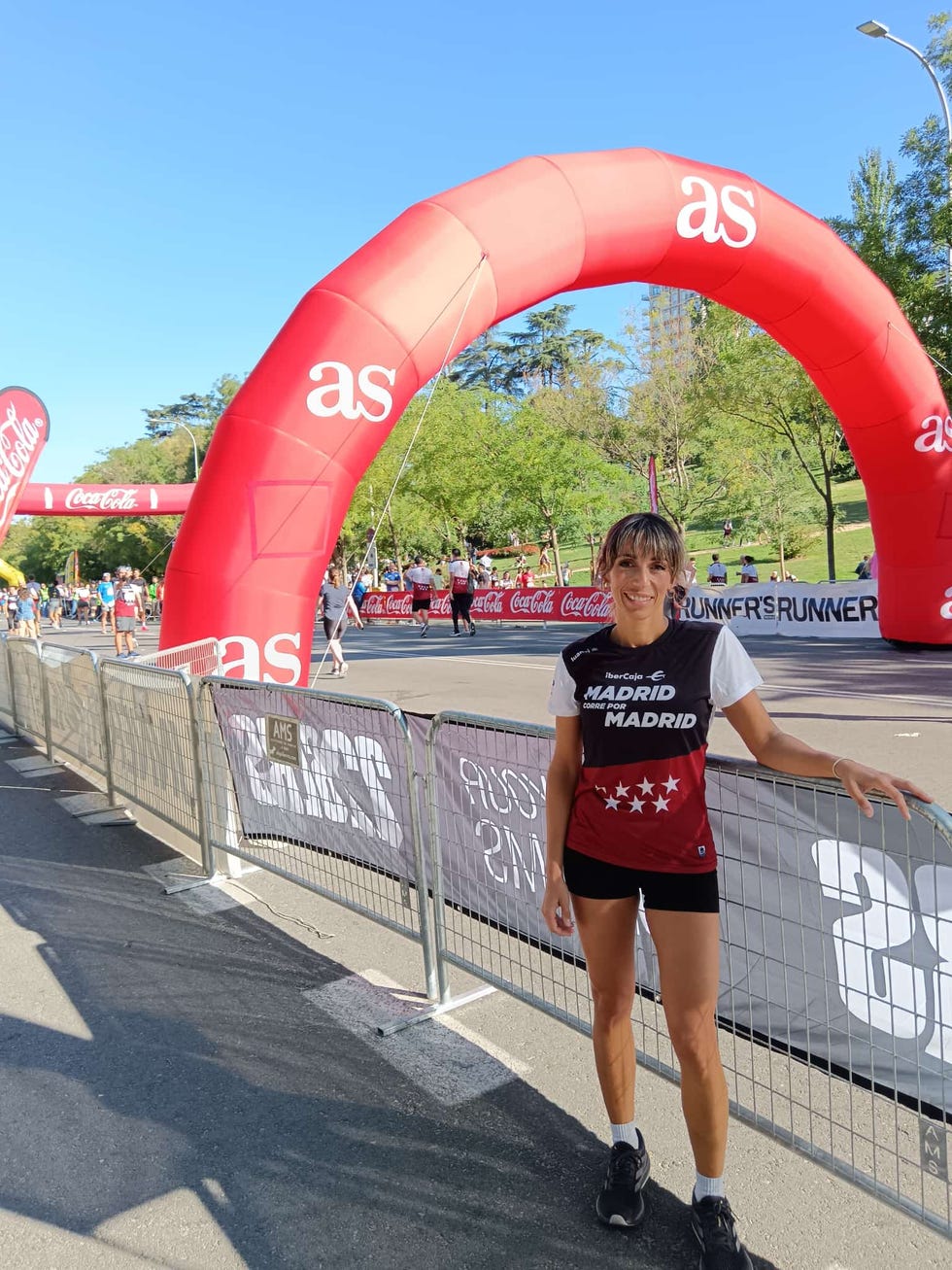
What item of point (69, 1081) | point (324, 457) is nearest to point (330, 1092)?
point (69, 1081)

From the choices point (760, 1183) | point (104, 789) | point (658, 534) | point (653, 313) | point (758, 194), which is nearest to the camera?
point (658, 534)

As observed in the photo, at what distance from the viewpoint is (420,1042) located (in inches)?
146

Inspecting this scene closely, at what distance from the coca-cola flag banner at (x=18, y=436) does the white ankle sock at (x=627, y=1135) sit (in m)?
13.9

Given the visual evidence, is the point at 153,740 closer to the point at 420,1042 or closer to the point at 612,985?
the point at 420,1042

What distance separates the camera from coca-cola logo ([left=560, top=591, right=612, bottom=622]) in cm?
2380

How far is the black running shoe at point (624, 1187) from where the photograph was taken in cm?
260

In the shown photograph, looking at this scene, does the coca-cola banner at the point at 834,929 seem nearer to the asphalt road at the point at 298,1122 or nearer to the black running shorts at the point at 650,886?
the black running shorts at the point at 650,886

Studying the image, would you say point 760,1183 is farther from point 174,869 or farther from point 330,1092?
point 174,869

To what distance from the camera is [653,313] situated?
3247 centimetres

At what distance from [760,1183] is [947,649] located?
12641 millimetres

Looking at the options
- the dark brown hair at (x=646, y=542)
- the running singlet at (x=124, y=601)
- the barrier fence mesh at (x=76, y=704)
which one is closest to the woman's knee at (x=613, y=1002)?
the dark brown hair at (x=646, y=542)

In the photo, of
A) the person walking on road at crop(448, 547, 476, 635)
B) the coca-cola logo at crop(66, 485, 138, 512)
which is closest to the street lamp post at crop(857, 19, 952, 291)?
the person walking on road at crop(448, 547, 476, 635)

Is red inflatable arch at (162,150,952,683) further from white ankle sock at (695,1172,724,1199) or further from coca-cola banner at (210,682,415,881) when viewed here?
white ankle sock at (695,1172,724,1199)

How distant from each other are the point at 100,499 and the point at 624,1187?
33825mm
